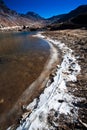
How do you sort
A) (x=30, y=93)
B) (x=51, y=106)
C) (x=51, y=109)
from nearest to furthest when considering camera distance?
(x=51, y=109)
(x=51, y=106)
(x=30, y=93)

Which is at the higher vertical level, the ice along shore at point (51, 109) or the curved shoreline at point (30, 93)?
the ice along shore at point (51, 109)

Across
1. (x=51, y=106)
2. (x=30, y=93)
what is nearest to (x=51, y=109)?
(x=51, y=106)

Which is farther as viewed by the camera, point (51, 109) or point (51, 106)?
point (51, 106)

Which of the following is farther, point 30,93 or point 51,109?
point 30,93

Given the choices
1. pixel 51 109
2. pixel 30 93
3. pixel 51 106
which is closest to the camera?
pixel 51 109

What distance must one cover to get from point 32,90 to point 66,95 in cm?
257

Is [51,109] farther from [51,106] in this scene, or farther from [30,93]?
[30,93]

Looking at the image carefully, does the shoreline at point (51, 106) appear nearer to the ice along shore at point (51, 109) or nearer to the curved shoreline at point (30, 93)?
the ice along shore at point (51, 109)

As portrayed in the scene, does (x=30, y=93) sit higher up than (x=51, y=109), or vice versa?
(x=51, y=109)

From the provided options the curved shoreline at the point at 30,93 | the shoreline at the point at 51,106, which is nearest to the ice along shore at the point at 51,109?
the shoreline at the point at 51,106

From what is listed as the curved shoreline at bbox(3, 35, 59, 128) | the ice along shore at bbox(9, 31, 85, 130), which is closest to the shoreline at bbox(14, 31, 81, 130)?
the ice along shore at bbox(9, 31, 85, 130)

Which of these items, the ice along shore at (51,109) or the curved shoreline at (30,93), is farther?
the curved shoreline at (30,93)

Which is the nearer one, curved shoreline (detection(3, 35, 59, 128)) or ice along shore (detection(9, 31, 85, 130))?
ice along shore (detection(9, 31, 85, 130))

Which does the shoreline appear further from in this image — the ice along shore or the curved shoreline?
the curved shoreline
